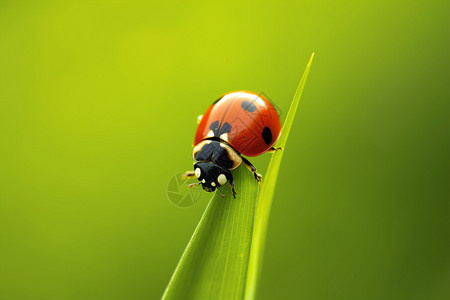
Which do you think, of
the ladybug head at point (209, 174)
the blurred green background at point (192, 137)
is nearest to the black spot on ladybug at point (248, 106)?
the ladybug head at point (209, 174)

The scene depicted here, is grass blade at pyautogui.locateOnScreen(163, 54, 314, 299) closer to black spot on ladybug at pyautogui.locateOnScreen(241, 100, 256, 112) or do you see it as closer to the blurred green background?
black spot on ladybug at pyautogui.locateOnScreen(241, 100, 256, 112)

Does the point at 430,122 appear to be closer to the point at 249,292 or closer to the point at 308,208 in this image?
the point at 308,208

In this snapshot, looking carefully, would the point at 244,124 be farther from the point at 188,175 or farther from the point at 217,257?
the point at 217,257

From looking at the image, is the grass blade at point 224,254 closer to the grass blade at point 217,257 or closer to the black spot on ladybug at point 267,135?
the grass blade at point 217,257

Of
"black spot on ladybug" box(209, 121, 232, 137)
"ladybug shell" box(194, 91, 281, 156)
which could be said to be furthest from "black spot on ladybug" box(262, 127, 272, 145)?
"black spot on ladybug" box(209, 121, 232, 137)

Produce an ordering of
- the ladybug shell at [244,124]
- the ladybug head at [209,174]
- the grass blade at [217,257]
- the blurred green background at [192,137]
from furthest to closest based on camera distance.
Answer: the blurred green background at [192,137]
the ladybug shell at [244,124]
the ladybug head at [209,174]
the grass blade at [217,257]

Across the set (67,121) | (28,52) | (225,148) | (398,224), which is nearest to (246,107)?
(225,148)

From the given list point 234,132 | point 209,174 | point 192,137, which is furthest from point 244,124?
point 192,137
